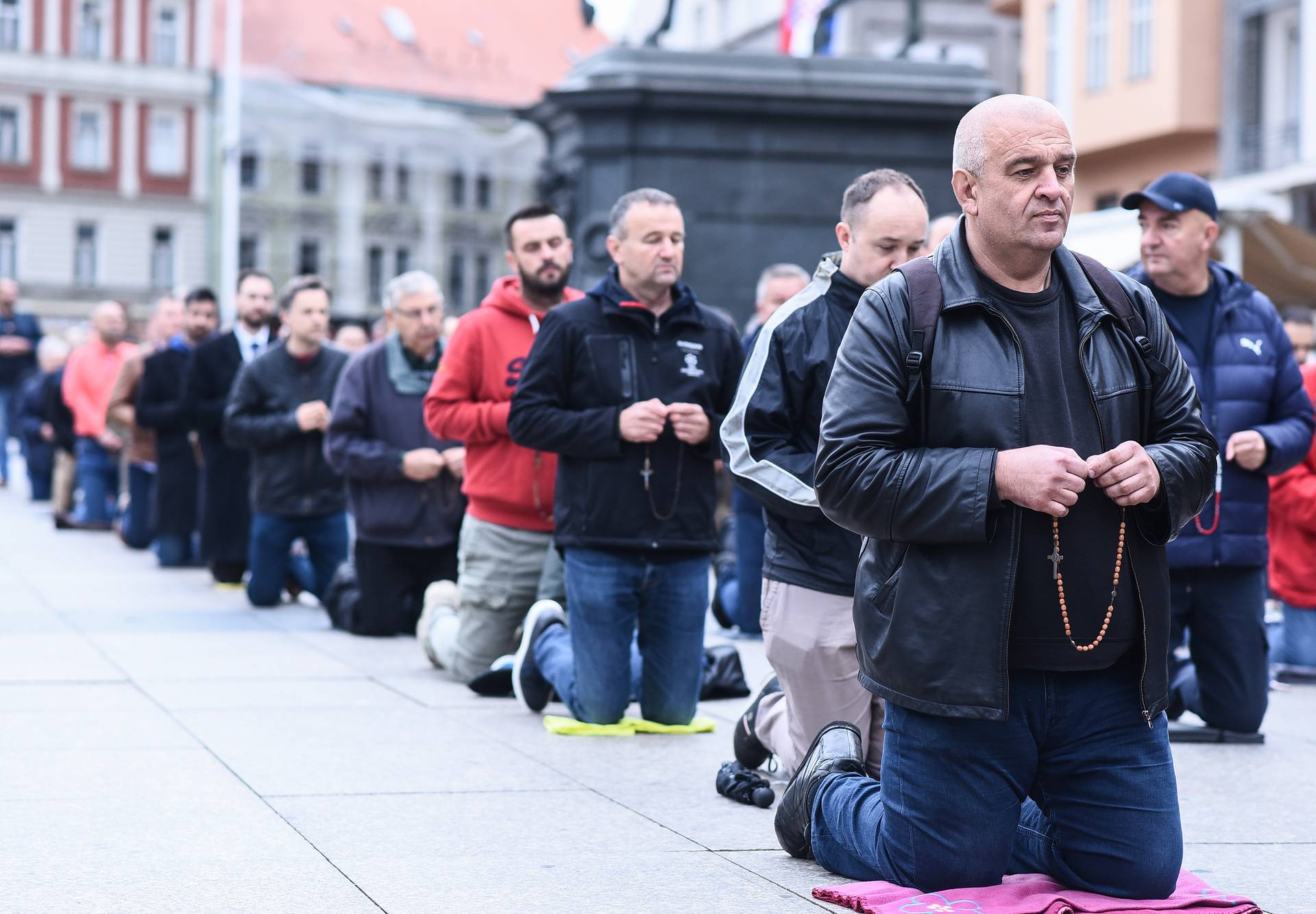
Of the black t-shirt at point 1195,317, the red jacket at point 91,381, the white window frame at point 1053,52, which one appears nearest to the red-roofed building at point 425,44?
the white window frame at point 1053,52

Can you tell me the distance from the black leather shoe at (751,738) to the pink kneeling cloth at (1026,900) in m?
1.69

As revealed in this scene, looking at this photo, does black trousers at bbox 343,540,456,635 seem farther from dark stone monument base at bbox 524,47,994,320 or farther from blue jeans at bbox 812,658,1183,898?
blue jeans at bbox 812,658,1183,898

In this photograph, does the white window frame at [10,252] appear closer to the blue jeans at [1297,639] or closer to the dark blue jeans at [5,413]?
the dark blue jeans at [5,413]

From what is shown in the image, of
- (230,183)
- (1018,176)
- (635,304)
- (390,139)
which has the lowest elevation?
(635,304)

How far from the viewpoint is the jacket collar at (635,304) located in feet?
24.0

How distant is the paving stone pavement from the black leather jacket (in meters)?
0.78

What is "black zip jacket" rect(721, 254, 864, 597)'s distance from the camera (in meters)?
5.98

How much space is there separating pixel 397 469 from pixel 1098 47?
1094 inches

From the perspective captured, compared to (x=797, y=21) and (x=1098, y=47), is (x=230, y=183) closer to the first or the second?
(x=1098, y=47)

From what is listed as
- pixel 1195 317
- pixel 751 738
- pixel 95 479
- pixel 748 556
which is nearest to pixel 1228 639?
pixel 1195 317

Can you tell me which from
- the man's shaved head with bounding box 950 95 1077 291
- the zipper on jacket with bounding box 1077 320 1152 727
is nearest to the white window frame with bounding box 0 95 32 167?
the man's shaved head with bounding box 950 95 1077 291

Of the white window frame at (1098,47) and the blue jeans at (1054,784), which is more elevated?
the white window frame at (1098,47)

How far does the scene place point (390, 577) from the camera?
1072 centimetres

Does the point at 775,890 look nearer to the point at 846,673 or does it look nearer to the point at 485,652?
the point at 846,673
